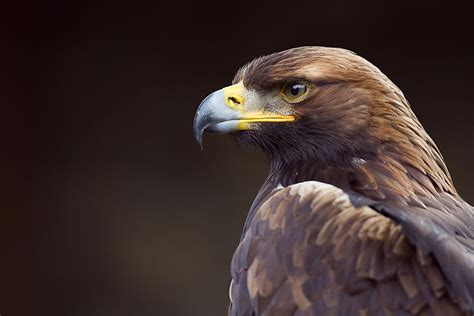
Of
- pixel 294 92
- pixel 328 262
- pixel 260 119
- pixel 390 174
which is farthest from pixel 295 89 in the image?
pixel 328 262

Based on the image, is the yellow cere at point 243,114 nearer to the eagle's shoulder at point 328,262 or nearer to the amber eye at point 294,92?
the amber eye at point 294,92

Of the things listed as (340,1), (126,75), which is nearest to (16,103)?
(126,75)

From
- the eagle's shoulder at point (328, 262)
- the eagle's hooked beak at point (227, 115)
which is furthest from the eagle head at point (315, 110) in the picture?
the eagle's shoulder at point (328, 262)

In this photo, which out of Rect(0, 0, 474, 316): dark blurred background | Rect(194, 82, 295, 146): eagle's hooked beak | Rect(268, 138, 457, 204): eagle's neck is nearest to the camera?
Rect(268, 138, 457, 204): eagle's neck

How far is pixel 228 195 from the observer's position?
4.61 m

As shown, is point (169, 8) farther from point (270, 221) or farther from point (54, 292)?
point (270, 221)

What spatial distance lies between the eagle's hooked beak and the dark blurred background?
2075 mm

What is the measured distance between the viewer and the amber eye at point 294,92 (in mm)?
2377

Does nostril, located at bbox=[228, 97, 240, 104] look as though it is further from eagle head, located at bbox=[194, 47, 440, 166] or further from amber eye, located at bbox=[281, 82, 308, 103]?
amber eye, located at bbox=[281, 82, 308, 103]

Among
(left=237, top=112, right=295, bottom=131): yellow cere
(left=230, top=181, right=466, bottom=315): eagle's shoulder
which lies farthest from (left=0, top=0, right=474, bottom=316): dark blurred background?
(left=230, top=181, right=466, bottom=315): eagle's shoulder

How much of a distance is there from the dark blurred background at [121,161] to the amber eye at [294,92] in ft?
6.94

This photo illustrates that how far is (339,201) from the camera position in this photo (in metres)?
2.11

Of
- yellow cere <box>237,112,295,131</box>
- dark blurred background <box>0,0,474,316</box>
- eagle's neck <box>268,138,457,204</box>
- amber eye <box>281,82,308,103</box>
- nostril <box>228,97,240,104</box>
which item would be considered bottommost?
dark blurred background <box>0,0,474,316</box>

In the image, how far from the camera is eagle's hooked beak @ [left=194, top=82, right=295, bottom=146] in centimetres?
237
